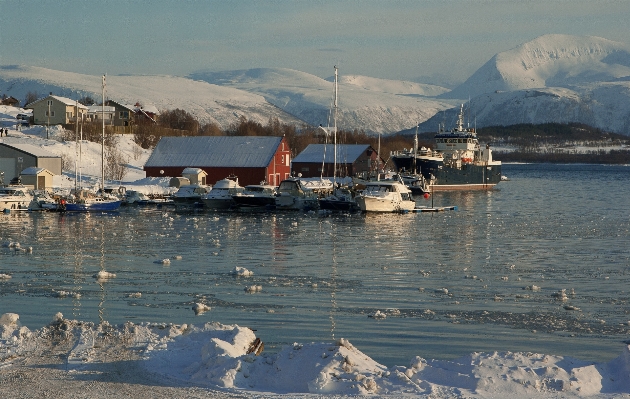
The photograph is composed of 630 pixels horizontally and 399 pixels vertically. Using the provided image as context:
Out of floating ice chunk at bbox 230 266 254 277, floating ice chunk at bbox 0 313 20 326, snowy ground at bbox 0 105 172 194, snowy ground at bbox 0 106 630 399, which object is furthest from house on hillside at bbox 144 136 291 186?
snowy ground at bbox 0 106 630 399

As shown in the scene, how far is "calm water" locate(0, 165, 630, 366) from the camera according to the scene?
17766 mm

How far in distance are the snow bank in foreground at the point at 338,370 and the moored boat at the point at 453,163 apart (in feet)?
237

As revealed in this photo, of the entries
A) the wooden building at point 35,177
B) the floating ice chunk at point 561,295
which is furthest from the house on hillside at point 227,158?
the floating ice chunk at point 561,295

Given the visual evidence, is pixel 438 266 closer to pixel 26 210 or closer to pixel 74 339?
pixel 74 339

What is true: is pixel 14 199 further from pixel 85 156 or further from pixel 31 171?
pixel 85 156

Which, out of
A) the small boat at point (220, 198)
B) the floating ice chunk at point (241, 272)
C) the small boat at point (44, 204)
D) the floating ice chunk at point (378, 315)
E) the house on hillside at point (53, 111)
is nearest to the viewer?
the floating ice chunk at point (378, 315)

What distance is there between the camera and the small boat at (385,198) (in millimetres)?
53344

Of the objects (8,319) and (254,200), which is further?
(254,200)

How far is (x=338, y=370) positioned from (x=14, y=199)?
147ft

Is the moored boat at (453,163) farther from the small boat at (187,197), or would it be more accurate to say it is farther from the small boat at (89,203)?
the small boat at (89,203)

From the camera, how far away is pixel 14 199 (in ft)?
176

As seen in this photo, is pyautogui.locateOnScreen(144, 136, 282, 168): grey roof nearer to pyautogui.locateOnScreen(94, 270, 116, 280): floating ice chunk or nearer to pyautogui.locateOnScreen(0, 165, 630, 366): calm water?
pyautogui.locateOnScreen(0, 165, 630, 366): calm water

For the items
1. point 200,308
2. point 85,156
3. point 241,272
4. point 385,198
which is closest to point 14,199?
point 385,198

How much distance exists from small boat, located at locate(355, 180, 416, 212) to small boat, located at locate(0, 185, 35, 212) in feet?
64.6
